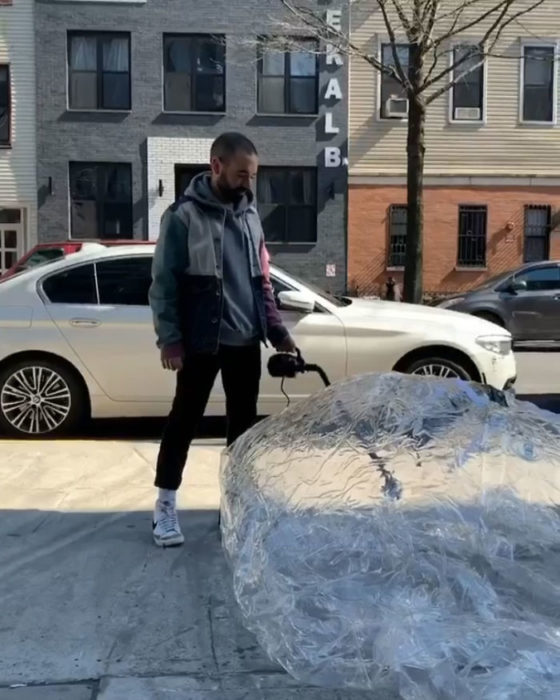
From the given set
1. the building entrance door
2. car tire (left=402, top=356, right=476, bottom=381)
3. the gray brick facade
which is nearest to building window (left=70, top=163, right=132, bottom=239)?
the gray brick facade

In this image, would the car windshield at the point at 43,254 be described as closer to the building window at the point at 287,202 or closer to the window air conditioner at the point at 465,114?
the building window at the point at 287,202

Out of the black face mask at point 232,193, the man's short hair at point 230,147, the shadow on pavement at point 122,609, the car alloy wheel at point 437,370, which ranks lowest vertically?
the shadow on pavement at point 122,609

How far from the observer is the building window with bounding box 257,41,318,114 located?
73.6ft

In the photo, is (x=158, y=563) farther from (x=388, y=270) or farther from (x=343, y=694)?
(x=388, y=270)

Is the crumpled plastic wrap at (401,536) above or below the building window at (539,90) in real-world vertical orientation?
below

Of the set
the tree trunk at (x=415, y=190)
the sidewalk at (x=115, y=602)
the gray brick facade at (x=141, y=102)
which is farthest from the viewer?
the gray brick facade at (x=141, y=102)

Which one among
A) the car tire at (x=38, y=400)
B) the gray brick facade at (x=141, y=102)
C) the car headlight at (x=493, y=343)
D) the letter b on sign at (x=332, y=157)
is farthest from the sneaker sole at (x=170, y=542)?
the letter b on sign at (x=332, y=157)

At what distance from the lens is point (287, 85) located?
73.9 ft

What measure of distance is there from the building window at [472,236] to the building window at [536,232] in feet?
3.67

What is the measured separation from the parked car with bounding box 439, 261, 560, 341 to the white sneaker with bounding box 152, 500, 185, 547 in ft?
38.8

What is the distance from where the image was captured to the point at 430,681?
8.46 feet

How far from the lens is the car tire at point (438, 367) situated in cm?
692

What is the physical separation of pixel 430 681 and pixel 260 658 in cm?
69

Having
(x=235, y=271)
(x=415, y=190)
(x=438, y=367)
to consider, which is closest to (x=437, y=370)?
(x=438, y=367)
